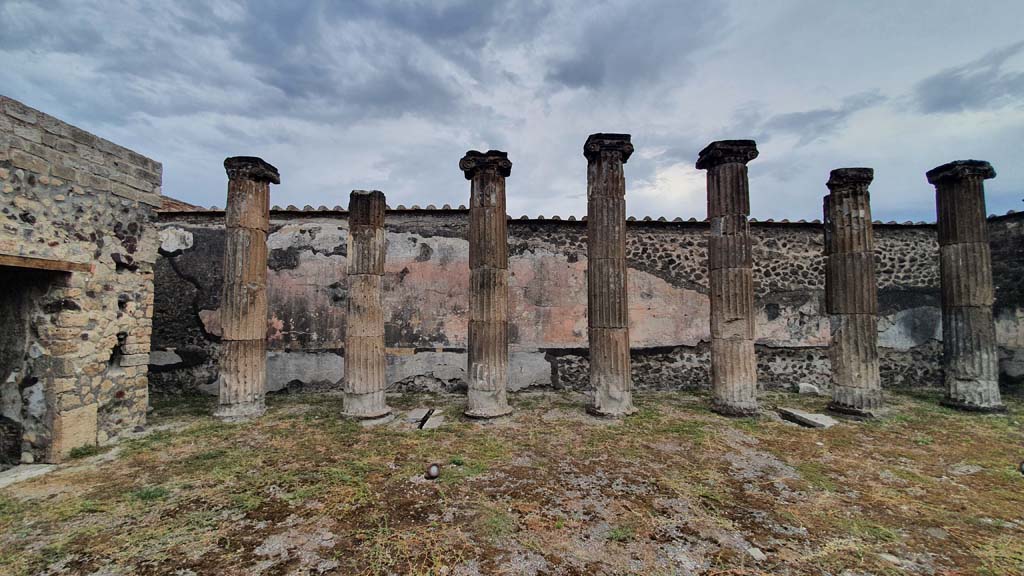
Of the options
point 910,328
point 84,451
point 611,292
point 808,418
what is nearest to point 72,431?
point 84,451

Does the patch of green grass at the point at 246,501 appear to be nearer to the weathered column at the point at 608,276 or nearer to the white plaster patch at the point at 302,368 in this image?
the weathered column at the point at 608,276

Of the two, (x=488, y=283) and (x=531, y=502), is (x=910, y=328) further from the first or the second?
(x=531, y=502)

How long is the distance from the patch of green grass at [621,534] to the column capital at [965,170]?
9583 millimetres

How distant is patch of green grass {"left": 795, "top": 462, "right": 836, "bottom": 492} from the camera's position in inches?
176

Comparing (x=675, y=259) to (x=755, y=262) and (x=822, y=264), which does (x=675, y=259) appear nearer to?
(x=755, y=262)

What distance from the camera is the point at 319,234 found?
9.52 m

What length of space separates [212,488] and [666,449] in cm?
527

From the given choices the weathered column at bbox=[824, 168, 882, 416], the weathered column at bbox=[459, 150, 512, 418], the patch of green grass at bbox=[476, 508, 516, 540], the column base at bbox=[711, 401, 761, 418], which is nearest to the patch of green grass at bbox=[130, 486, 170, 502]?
the patch of green grass at bbox=[476, 508, 516, 540]

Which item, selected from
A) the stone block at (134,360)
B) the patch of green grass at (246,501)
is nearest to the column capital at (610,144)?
the patch of green grass at (246,501)

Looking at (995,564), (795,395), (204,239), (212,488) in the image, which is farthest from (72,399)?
(795,395)

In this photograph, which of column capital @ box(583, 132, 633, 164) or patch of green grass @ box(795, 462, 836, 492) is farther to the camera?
column capital @ box(583, 132, 633, 164)

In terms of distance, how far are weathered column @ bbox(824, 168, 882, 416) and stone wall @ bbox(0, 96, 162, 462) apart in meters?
11.6

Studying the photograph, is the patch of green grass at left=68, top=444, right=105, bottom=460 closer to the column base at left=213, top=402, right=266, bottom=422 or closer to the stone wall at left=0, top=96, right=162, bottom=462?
the stone wall at left=0, top=96, right=162, bottom=462

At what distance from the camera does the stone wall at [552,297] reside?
9.27 meters
